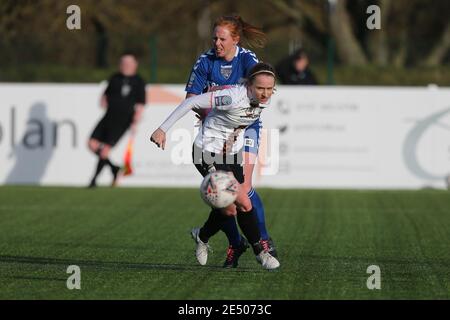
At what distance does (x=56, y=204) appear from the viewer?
17156 millimetres

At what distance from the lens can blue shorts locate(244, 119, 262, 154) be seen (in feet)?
33.2

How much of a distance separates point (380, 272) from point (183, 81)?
17.6 m

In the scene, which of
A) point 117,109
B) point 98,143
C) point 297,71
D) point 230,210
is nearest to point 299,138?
point 297,71

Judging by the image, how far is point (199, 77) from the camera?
10.4 metres

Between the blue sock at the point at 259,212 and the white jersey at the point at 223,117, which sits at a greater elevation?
the white jersey at the point at 223,117

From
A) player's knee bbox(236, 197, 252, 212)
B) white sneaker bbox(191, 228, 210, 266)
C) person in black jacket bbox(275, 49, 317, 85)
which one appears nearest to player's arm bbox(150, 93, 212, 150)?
player's knee bbox(236, 197, 252, 212)

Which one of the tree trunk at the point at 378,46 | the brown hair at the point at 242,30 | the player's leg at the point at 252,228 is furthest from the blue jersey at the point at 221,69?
the tree trunk at the point at 378,46

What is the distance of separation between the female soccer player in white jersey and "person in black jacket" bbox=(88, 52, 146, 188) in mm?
10171

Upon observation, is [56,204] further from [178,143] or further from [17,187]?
[178,143]

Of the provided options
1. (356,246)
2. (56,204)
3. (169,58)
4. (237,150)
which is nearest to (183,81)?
(169,58)

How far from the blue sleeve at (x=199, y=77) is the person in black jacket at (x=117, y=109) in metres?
9.86

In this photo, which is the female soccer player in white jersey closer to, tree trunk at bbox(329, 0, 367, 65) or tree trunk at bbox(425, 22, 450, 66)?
tree trunk at bbox(425, 22, 450, 66)

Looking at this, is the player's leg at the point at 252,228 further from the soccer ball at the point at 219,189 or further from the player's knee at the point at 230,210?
the soccer ball at the point at 219,189

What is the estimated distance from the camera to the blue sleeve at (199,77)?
33.9 feet
